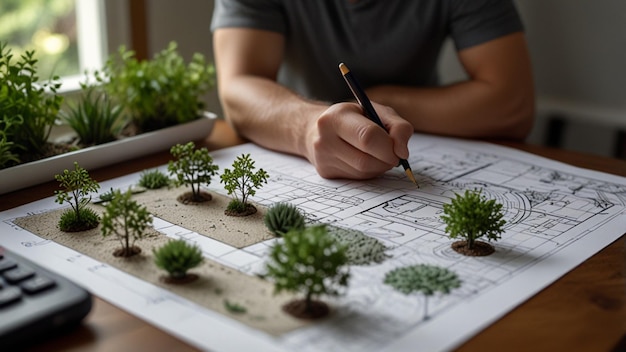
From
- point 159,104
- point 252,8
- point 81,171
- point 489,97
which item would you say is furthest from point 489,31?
point 81,171

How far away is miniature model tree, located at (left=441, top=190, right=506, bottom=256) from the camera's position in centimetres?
77

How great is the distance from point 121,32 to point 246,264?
1114 mm

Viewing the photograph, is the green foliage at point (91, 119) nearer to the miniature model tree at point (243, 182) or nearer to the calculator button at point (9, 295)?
the miniature model tree at point (243, 182)

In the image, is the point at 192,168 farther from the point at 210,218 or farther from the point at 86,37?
the point at 86,37

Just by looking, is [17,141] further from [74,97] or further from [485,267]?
[485,267]

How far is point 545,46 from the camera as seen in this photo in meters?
2.12

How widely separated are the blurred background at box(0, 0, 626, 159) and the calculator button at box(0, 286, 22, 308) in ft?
3.47

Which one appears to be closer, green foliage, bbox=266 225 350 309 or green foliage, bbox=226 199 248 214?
A: green foliage, bbox=266 225 350 309

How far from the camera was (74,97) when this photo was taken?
1500 mm

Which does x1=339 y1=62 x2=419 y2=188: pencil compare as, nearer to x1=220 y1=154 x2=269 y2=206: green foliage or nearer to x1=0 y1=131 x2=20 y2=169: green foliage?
x1=220 y1=154 x2=269 y2=206: green foliage

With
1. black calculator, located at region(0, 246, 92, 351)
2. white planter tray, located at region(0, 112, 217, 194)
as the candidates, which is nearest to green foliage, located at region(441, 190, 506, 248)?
black calculator, located at region(0, 246, 92, 351)

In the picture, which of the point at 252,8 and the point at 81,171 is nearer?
the point at 81,171

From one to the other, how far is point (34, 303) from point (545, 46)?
1843mm

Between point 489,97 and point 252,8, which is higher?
point 252,8
